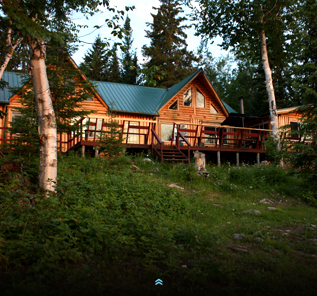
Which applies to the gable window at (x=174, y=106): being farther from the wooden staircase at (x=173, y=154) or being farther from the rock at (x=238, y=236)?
the rock at (x=238, y=236)

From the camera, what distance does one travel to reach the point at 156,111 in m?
19.7

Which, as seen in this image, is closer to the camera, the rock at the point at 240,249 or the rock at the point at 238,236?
the rock at the point at 240,249

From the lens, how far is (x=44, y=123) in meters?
6.33

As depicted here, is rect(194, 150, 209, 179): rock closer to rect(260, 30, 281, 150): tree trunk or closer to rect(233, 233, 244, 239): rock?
rect(233, 233, 244, 239): rock

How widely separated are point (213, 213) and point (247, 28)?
45.1 ft

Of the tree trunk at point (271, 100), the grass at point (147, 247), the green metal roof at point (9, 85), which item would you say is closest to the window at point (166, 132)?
the tree trunk at point (271, 100)

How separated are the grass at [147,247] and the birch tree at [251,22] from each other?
10366 millimetres

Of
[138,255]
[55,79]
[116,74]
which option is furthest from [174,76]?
[138,255]

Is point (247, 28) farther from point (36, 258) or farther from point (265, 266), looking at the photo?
point (36, 258)

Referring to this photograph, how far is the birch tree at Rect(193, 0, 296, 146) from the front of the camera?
16.3m

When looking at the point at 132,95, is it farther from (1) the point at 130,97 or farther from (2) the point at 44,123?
(2) the point at 44,123

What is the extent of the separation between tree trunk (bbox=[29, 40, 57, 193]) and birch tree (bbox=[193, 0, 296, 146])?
497 inches

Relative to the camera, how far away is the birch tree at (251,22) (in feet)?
A: 53.6

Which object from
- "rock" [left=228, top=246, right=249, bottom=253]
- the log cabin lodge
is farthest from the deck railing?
"rock" [left=228, top=246, right=249, bottom=253]
